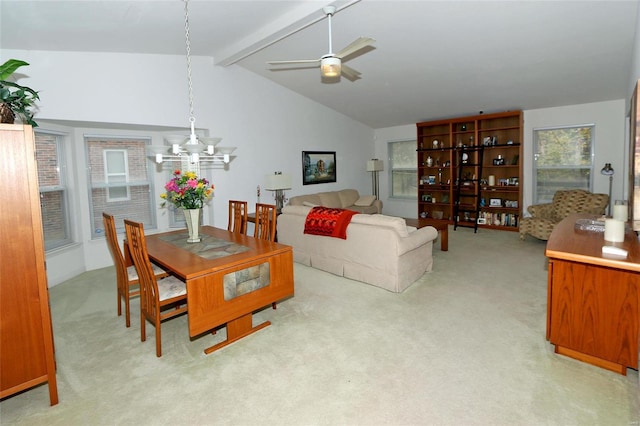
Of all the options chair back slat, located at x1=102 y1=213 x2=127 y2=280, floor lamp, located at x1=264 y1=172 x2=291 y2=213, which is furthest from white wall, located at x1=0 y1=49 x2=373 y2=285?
chair back slat, located at x1=102 y1=213 x2=127 y2=280

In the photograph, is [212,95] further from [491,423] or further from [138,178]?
[491,423]

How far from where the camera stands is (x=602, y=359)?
7.91ft

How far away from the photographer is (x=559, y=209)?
5902mm

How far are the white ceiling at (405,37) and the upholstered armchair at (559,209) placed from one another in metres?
1.68

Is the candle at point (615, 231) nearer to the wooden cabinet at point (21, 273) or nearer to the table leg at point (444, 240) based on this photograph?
the table leg at point (444, 240)

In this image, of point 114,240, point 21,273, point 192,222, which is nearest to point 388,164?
point 192,222

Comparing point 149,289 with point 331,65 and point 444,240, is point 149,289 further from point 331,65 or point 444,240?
point 444,240

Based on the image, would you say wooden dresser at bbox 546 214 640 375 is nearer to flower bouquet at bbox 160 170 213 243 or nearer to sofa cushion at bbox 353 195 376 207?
flower bouquet at bbox 160 170 213 243

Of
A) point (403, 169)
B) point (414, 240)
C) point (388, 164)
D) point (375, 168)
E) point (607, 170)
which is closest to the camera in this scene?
point (414, 240)

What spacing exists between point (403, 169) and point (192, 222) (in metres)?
6.52

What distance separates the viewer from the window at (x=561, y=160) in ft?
20.6

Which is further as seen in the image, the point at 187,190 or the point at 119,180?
the point at 119,180

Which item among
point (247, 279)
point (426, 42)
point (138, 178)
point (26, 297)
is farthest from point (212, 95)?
point (26, 297)

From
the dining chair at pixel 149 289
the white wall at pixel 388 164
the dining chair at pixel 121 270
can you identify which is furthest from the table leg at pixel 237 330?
the white wall at pixel 388 164
